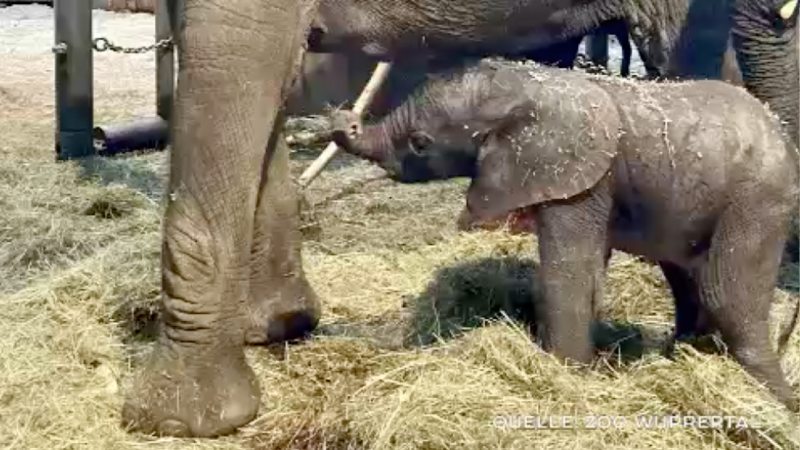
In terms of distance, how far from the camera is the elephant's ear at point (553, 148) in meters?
2.57

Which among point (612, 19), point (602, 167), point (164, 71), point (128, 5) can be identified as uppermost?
point (612, 19)

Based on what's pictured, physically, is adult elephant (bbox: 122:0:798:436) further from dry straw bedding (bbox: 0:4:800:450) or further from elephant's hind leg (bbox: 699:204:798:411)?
elephant's hind leg (bbox: 699:204:798:411)

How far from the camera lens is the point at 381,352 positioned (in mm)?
2939

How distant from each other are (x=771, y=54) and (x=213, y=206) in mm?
1539

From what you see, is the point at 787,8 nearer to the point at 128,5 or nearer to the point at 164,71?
the point at 164,71

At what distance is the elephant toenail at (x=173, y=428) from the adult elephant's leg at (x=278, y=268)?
0.55m

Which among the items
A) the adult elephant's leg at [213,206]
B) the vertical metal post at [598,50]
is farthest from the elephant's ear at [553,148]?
the vertical metal post at [598,50]

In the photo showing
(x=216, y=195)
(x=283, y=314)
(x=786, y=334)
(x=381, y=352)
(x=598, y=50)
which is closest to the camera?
(x=216, y=195)

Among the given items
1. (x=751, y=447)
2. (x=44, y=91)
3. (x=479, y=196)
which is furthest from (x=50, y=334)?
(x=44, y=91)

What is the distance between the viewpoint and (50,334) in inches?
119

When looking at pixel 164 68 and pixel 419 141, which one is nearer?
pixel 419 141

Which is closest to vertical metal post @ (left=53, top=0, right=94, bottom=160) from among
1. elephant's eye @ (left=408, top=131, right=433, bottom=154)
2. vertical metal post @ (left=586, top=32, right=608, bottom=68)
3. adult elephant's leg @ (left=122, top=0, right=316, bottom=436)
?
vertical metal post @ (left=586, top=32, right=608, bottom=68)

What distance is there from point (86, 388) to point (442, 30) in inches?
40.3

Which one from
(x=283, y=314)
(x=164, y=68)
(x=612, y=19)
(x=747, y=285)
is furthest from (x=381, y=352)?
(x=164, y=68)
